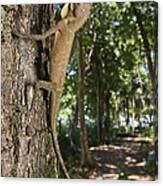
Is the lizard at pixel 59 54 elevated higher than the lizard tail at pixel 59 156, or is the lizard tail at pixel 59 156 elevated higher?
the lizard at pixel 59 54

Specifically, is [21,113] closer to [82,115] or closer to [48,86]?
[48,86]

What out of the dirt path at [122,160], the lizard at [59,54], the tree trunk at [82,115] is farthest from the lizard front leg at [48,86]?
the dirt path at [122,160]

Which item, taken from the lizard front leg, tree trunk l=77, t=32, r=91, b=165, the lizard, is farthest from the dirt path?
the lizard front leg

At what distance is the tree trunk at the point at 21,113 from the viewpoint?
7.85 ft

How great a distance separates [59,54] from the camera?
93.8 inches

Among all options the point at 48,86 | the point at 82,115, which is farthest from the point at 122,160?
the point at 48,86

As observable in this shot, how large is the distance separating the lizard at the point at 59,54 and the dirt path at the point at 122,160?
0.16 metres

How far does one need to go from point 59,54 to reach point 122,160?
1.79ft

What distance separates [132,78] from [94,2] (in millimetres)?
377

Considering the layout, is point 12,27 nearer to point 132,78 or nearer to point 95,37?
point 95,37

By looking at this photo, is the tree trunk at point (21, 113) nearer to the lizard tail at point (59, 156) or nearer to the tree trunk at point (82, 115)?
the lizard tail at point (59, 156)

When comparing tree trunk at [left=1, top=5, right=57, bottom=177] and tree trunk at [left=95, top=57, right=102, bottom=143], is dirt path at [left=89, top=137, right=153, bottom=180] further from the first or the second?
tree trunk at [left=1, top=5, right=57, bottom=177]

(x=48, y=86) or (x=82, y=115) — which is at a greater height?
(x=48, y=86)

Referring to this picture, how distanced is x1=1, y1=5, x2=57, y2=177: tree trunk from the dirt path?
21 cm
